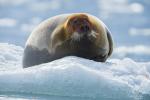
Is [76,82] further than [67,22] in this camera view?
No

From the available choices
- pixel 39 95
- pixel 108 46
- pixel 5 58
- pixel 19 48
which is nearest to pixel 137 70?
pixel 108 46

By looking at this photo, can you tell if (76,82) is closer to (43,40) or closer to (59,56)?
(59,56)

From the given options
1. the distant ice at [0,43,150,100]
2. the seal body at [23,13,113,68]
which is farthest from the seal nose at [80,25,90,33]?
the distant ice at [0,43,150,100]

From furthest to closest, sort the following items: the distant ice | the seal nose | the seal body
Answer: the seal body → the seal nose → the distant ice

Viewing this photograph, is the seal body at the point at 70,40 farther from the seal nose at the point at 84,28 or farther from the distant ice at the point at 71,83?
the distant ice at the point at 71,83

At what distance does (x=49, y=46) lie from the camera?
8.81m

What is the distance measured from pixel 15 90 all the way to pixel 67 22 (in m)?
1.79

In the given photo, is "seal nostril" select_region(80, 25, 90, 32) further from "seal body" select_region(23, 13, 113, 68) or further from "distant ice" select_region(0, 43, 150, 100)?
"distant ice" select_region(0, 43, 150, 100)

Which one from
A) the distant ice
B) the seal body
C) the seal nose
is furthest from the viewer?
the seal body

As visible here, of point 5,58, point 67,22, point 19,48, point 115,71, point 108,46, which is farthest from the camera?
point 19,48

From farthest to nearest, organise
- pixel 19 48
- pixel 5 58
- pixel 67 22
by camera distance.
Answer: pixel 19 48 < pixel 5 58 < pixel 67 22

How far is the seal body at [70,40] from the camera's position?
8.29 metres

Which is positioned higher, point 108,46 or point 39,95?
point 108,46

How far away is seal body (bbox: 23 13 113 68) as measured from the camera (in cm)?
829
